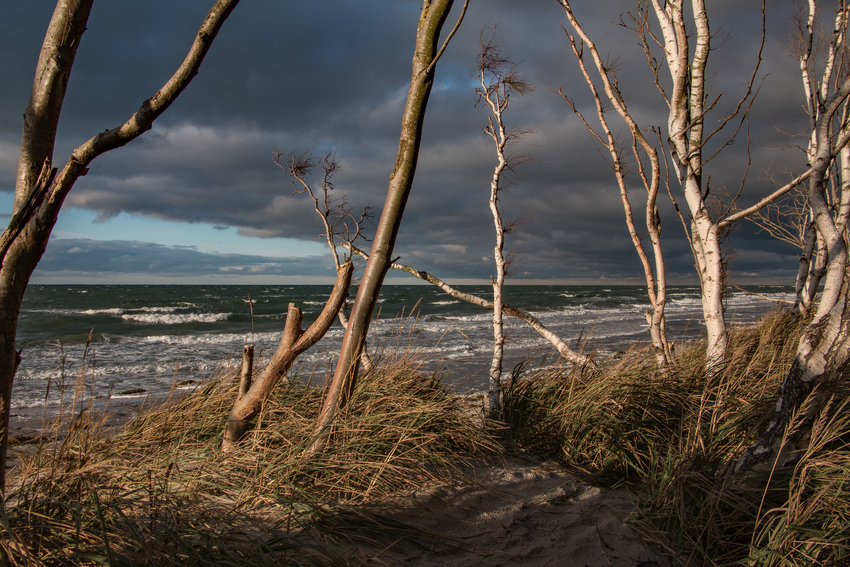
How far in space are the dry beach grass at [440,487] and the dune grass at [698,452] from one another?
0.02 m

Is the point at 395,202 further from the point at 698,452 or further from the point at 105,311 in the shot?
the point at 105,311

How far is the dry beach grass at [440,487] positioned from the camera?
2.06 metres

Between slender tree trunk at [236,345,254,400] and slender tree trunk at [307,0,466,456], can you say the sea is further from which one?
slender tree trunk at [307,0,466,456]

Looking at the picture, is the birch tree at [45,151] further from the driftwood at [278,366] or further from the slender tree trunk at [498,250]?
the slender tree trunk at [498,250]

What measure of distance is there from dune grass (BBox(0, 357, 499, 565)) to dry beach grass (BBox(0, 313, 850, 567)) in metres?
0.01

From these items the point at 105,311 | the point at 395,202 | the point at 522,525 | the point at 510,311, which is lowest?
the point at 105,311

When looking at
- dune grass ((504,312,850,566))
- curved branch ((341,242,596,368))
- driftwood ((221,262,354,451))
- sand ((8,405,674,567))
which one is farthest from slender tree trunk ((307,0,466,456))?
dune grass ((504,312,850,566))

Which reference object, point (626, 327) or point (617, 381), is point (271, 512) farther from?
point (626, 327)

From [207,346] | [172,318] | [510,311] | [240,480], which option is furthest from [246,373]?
[172,318]

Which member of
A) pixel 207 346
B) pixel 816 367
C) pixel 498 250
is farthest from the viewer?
pixel 207 346

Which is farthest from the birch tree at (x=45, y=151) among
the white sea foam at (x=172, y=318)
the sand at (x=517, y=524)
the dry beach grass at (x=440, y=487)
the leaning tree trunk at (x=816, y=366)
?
the white sea foam at (x=172, y=318)

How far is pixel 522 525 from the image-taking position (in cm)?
275

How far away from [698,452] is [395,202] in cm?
250

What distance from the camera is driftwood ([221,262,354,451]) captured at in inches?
134
